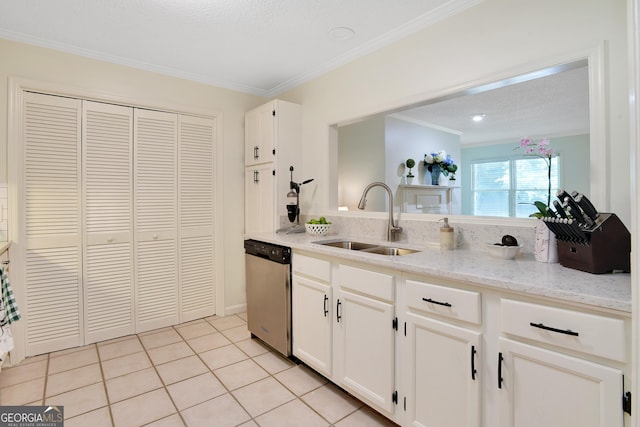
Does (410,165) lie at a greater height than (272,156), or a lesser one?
greater

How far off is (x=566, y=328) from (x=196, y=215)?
9.89 ft

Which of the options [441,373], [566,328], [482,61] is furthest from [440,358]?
[482,61]

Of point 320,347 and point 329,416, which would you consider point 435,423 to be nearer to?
point 329,416

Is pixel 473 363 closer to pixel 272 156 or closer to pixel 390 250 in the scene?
pixel 390 250

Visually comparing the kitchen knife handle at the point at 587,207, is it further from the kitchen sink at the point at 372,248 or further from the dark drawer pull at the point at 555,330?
the kitchen sink at the point at 372,248

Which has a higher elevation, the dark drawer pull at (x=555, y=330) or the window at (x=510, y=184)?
the window at (x=510, y=184)

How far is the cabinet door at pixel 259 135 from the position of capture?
316cm

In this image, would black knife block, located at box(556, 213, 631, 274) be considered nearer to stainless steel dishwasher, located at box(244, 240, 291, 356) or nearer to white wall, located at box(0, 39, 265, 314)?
stainless steel dishwasher, located at box(244, 240, 291, 356)

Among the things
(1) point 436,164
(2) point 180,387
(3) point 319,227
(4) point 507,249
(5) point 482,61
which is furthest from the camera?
(1) point 436,164

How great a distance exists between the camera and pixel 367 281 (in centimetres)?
179

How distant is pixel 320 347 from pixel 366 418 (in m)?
0.48

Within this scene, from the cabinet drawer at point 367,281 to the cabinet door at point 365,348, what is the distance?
1.8 inches

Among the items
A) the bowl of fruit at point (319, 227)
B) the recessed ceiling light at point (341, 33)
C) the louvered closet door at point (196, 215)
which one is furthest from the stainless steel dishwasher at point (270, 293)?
the recessed ceiling light at point (341, 33)

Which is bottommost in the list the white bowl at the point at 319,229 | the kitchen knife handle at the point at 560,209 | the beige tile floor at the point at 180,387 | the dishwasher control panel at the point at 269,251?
the beige tile floor at the point at 180,387
